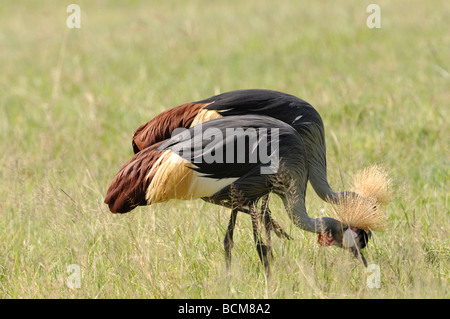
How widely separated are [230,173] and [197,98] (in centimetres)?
381

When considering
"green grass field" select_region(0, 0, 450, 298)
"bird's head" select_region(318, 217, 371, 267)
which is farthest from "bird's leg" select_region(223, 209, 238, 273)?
"bird's head" select_region(318, 217, 371, 267)

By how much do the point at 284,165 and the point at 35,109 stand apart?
4665mm

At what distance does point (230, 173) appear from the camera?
11.9 ft

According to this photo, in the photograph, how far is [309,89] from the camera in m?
7.47

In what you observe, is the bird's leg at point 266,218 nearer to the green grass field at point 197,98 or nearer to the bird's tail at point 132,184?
the green grass field at point 197,98

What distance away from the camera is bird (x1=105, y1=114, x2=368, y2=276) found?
356 centimetres

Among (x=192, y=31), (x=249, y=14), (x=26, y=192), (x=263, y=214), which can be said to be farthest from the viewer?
(x=249, y=14)

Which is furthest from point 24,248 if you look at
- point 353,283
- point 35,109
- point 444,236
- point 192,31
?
point 192,31

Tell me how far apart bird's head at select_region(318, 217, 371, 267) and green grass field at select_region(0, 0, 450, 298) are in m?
0.06

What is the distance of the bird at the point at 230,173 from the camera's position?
356 cm

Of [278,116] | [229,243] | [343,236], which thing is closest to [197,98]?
[278,116]

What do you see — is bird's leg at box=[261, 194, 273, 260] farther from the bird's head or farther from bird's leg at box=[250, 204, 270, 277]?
the bird's head

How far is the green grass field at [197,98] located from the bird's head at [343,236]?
0.06 metres
